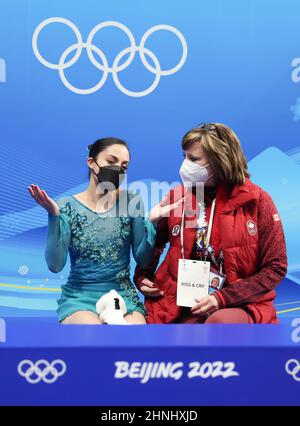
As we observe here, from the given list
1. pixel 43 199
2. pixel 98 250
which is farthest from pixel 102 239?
pixel 43 199

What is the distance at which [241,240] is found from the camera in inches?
166

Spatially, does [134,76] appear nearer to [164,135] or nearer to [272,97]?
[164,135]

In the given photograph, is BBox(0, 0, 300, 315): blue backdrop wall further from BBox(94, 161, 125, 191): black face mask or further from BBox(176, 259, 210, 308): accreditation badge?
BBox(176, 259, 210, 308): accreditation badge

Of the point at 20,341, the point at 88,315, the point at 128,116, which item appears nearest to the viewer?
the point at 20,341

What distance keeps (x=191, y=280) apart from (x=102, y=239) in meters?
0.60

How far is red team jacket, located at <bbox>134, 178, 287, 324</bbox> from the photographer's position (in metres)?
4.23

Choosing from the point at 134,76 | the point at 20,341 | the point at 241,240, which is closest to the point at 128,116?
the point at 134,76

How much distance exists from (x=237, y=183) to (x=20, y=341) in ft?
5.51

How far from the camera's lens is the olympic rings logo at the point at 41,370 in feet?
10.6

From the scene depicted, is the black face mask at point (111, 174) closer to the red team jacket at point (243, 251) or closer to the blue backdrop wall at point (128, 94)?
the blue backdrop wall at point (128, 94)

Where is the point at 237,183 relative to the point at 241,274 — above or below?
above

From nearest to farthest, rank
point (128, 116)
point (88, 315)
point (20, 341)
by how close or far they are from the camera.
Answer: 1. point (20, 341)
2. point (88, 315)
3. point (128, 116)

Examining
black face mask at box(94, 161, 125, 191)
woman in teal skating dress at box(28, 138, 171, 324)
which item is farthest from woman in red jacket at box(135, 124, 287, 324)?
black face mask at box(94, 161, 125, 191)

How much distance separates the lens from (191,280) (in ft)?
14.1
